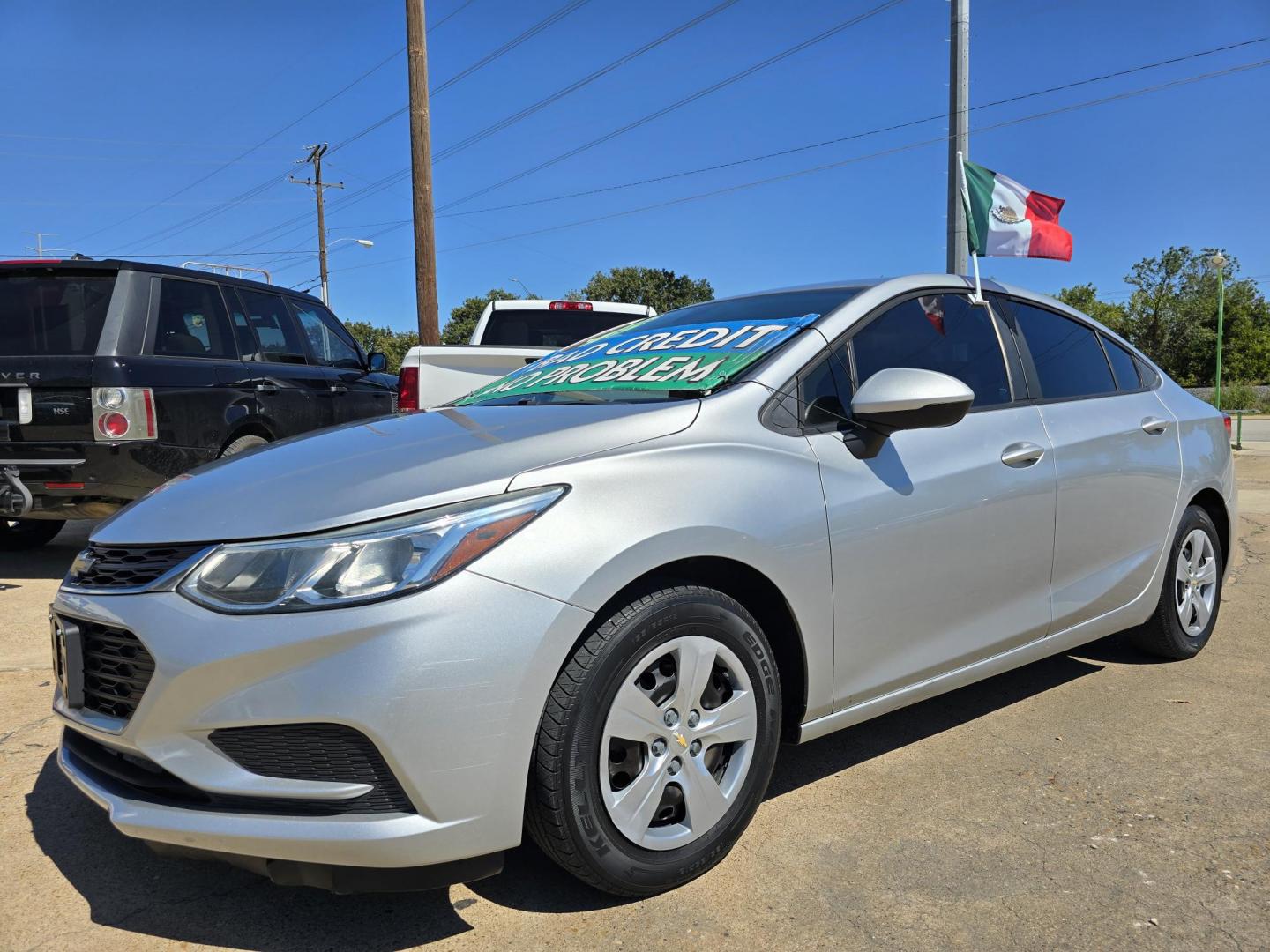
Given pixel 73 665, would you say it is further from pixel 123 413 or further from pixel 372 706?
pixel 123 413

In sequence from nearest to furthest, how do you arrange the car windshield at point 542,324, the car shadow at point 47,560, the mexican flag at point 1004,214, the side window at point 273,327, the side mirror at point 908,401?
the side mirror at point 908,401 → the mexican flag at point 1004,214 → the car shadow at point 47,560 → the side window at point 273,327 → the car windshield at point 542,324

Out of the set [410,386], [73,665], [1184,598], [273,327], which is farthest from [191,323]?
[1184,598]

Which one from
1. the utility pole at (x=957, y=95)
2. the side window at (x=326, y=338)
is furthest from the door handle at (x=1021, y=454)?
the utility pole at (x=957, y=95)

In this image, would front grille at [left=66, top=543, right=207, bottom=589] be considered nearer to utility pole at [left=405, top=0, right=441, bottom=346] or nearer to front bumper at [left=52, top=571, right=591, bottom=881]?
front bumper at [left=52, top=571, right=591, bottom=881]

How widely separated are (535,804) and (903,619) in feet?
4.08

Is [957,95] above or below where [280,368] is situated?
above

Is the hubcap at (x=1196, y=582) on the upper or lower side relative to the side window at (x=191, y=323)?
lower

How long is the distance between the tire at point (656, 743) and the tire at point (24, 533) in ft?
20.1

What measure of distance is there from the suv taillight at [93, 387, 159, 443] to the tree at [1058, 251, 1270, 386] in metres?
51.7

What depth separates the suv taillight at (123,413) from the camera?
5.27 meters

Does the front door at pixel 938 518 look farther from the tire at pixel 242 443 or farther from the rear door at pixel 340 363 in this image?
the rear door at pixel 340 363

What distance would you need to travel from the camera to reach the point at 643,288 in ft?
186

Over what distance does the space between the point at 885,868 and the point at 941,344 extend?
170 centimetres

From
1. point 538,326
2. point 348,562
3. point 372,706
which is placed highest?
point 538,326
